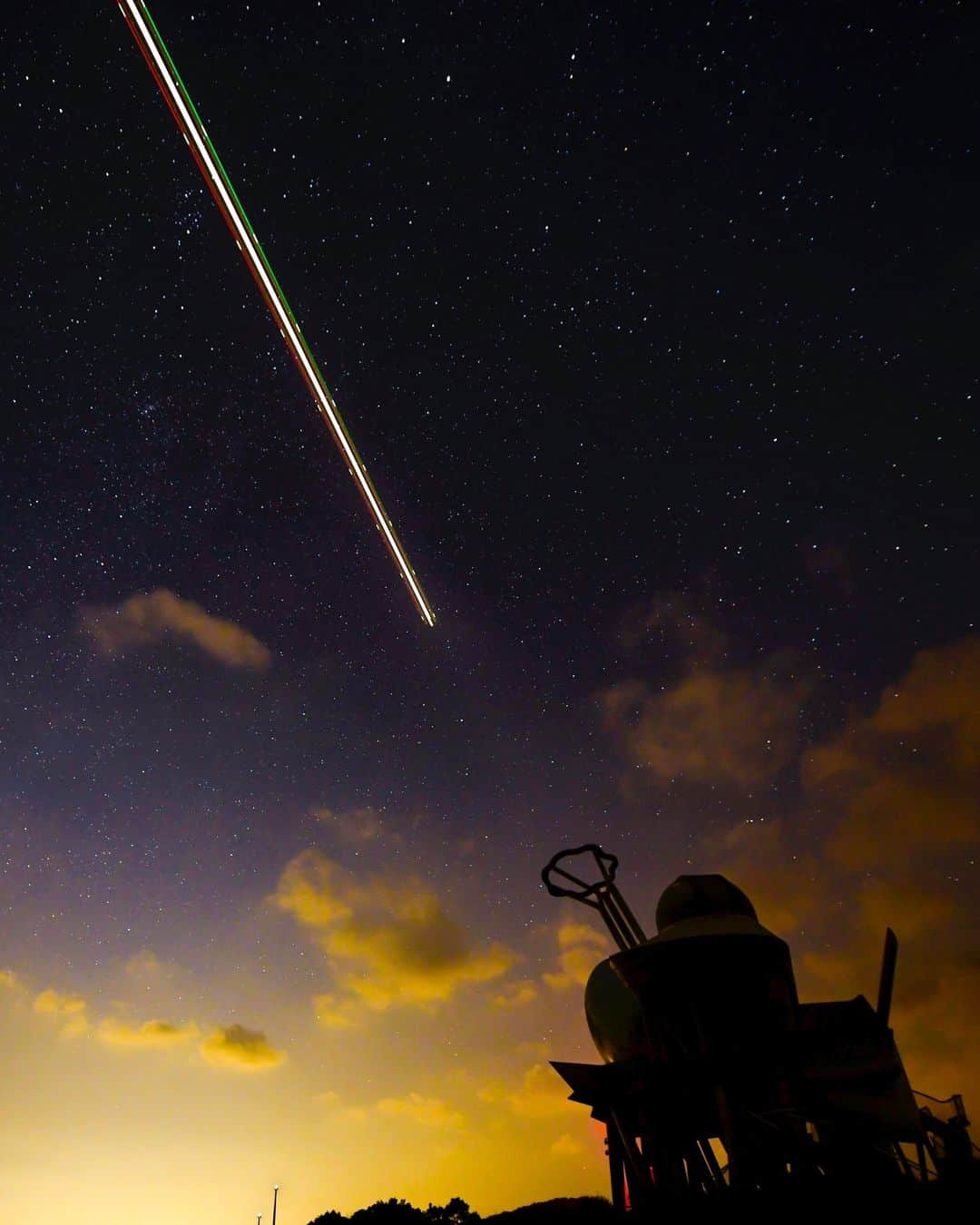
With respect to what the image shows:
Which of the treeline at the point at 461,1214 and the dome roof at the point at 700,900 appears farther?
the treeline at the point at 461,1214

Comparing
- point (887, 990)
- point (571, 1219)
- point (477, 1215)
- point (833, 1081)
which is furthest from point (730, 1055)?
point (477, 1215)

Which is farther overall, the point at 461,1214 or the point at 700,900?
the point at 461,1214

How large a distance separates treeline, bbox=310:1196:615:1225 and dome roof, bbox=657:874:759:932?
14.4m

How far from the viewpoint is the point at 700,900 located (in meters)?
17.2

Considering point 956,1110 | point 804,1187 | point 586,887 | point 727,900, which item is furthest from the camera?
point 956,1110

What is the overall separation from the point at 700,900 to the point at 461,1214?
62.7 m

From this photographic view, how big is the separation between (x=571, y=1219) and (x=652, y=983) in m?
19.2

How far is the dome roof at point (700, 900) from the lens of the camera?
55.9ft

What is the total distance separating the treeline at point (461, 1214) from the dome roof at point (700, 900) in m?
14.4

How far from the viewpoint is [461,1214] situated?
6319 cm

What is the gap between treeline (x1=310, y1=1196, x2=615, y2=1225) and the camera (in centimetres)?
3183

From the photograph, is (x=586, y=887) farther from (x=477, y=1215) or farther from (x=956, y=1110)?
(x=477, y=1215)

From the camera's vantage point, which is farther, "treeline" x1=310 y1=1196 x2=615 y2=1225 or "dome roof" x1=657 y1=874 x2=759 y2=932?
"treeline" x1=310 y1=1196 x2=615 y2=1225

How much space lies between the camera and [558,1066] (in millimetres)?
16656
